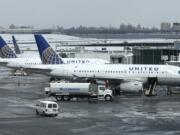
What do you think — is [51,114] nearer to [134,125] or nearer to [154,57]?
[134,125]

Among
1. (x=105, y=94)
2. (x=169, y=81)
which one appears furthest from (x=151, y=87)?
(x=105, y=94)

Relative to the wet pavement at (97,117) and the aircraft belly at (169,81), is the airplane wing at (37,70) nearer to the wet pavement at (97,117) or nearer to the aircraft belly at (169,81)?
A: the wet pavement at (97,117)

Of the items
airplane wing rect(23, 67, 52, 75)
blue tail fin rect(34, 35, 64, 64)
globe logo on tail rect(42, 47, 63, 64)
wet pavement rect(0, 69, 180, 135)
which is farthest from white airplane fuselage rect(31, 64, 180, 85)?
wet pavement rect(0, 69, 180, 135)

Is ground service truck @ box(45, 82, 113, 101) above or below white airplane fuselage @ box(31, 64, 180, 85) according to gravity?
below

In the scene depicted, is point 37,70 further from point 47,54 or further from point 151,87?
point 151,87

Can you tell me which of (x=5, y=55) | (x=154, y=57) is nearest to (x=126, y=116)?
(x=154, y=57)

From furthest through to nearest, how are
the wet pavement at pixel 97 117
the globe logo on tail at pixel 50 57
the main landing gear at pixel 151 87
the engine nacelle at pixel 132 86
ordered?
the globe logo on tail at pixel 50 57, the main landing gear at pixel 151 87, the engine nacelle at pixel 132 86, the wet pavement at pixel 97 117

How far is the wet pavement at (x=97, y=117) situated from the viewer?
35.9 m

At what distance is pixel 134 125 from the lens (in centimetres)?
3844

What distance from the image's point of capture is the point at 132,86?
60531 mm

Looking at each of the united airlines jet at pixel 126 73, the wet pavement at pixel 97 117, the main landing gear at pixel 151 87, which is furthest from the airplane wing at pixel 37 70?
Result: the main landing gear at pixel 151 87

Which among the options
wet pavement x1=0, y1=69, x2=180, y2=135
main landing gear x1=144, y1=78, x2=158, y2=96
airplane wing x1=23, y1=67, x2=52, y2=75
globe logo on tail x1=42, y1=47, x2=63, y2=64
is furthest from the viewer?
globe logo on tail x1=42, y1=47, x2=63, y2=64

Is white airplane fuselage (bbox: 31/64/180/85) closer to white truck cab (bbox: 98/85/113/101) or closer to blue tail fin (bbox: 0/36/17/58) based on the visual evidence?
white truck cab (bbox: 98/85/113/101)

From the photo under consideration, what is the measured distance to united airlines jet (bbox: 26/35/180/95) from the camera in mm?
62531
